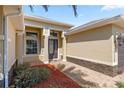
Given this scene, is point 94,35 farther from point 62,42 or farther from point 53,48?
point 53,48

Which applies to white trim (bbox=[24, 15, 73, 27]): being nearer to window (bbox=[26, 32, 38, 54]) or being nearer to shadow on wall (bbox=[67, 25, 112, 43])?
shadow on wall (bbox=[67, 25, 112, 43])

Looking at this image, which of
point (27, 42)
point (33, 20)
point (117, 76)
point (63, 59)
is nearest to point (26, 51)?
point (27, 42)

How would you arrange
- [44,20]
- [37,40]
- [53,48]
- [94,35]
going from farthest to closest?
[53,48] < [37,40] < [44,20] < [94,35]

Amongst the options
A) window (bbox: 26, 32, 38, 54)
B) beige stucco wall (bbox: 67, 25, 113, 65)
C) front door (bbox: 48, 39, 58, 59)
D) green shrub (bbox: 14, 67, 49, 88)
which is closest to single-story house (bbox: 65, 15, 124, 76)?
beige stucco wall (bbox: 67, 25, 113, 65)

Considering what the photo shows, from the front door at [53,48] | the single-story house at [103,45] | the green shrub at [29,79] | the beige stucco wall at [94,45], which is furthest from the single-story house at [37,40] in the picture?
the single-story house at [103,45]

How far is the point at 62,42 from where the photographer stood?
14.4 m

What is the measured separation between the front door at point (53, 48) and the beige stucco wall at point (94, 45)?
1.79m

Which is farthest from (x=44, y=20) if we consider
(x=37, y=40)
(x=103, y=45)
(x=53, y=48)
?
(x=103, y=45)

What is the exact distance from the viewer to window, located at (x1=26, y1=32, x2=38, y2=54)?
12285 mm

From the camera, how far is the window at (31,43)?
1229cm

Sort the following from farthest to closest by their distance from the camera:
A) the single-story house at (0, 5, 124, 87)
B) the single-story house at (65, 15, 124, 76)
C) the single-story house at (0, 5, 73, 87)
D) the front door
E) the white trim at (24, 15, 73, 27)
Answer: the front door < the white trim at (24, 15, 73, 27) < the single-story house at (0, 5, 73, 87) < the single-story house at (65, 15, 124, 76) < the single-story house at (0, 5, 124, 87)

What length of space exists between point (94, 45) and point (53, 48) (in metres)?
5.16
